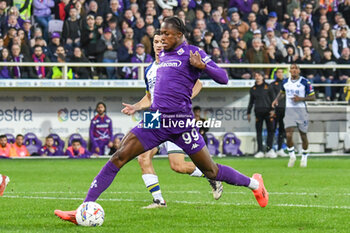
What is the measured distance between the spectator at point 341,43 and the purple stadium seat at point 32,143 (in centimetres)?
1058

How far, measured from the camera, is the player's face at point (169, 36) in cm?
869

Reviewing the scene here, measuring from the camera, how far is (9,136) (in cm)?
2442

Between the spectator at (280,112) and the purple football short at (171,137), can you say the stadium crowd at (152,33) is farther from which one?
the purple football short at (171,137)

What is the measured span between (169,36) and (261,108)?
17.0 metres

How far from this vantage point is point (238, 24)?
27562 millimetres

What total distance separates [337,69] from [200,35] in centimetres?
509

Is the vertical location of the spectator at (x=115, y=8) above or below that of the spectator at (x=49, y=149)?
above

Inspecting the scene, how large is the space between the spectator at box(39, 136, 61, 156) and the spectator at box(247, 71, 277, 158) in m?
5.96

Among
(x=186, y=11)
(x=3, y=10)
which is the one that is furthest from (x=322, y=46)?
(x=3, y=10)

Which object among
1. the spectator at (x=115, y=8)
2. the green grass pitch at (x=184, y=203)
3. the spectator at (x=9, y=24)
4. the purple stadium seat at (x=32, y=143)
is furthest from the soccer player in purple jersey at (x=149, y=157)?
the spectator at (x=115, y=8)

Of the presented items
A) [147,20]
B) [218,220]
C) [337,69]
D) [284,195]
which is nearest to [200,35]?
[147,20]

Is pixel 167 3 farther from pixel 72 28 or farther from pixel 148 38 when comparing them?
pixel 72 28

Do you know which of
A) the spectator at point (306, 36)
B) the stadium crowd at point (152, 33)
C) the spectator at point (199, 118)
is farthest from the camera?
the spectator at point (306, 36)

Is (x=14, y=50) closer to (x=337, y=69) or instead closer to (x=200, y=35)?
(x=200, y=35)
